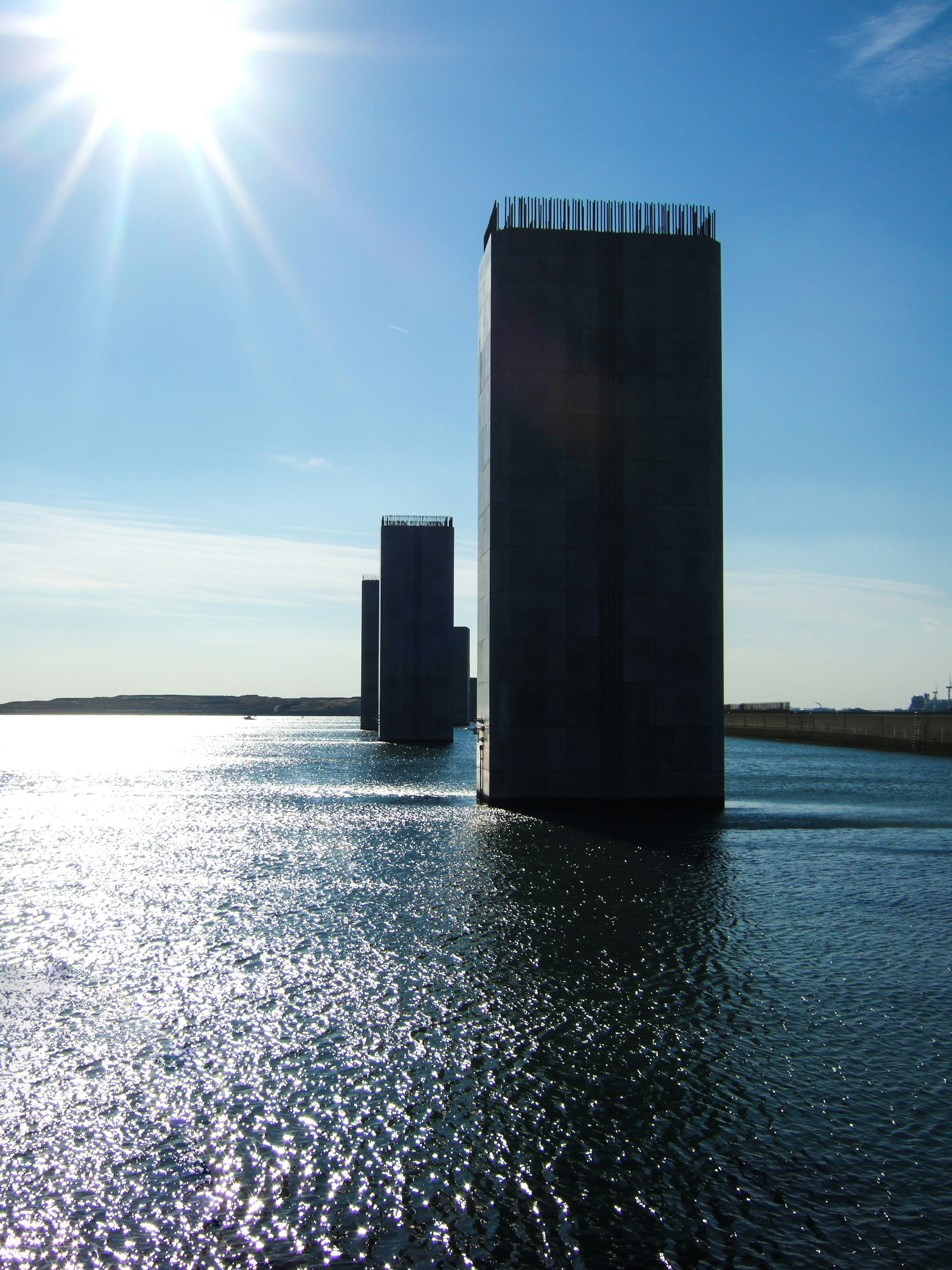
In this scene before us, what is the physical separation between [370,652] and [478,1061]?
13576 cm

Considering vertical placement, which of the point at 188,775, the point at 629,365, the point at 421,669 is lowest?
the point at 188,775

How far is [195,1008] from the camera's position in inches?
541

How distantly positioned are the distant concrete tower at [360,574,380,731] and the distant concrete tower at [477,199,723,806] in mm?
106040

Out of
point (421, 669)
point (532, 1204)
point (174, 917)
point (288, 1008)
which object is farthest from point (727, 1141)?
point (421, 669)

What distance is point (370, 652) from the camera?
146500 mm

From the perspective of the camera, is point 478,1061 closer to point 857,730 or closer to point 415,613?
point 415,613

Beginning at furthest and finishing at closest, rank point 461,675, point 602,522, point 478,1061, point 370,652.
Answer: point 461,675, point 370,652, point 602,522, point 478,1061

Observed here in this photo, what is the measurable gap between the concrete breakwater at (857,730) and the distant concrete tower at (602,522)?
3549 cm

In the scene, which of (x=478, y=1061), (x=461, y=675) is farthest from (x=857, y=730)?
(x=478, y=1061)

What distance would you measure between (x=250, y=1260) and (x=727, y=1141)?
181 inches

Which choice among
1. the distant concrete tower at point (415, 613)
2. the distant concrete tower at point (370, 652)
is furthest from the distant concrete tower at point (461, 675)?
the distant concrete tower at point (415, 613)

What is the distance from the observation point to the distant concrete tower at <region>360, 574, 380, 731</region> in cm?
14525

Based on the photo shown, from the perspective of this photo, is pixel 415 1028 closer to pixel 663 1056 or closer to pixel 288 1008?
pixel 288 1008

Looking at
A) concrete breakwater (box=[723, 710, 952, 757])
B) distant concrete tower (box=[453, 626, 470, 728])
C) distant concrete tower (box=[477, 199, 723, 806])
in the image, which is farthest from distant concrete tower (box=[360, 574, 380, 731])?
distant concrete tower (box=[477, 199, 723, 806])
